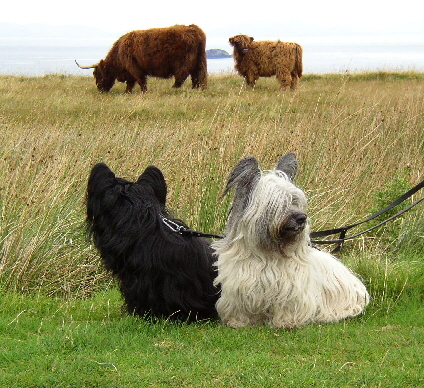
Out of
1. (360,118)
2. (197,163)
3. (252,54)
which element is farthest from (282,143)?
(252,54)

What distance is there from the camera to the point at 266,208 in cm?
462

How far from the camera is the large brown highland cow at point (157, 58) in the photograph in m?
21.4

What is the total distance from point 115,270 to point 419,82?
63.8 feet

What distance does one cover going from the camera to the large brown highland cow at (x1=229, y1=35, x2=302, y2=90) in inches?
838

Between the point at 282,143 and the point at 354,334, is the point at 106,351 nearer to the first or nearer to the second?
the point at 354,334

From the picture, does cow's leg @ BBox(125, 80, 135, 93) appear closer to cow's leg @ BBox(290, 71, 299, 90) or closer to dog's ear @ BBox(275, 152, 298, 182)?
cow's leg @ BBox(290, 71, 299, 90)

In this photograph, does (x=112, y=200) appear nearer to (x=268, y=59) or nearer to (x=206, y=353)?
(x=206, y=353)

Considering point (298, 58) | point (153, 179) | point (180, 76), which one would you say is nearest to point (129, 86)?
point (180, 76)

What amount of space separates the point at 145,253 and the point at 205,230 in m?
2.50

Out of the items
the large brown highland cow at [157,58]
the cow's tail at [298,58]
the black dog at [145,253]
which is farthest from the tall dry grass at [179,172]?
the large brown highland cow at [157,58]

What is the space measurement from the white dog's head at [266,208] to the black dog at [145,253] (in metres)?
0.54

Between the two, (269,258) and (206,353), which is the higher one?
(269,258)

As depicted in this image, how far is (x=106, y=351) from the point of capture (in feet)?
14.8

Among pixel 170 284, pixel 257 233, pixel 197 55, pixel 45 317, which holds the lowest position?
pixel 45 317
